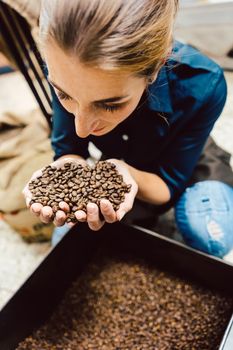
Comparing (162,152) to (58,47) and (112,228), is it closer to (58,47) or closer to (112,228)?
(112,228)

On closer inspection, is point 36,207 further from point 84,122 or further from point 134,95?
point 134,95

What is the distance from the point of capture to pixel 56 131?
1200mm

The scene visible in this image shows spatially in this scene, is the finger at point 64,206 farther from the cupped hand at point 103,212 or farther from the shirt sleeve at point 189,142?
the shirt sleeve at point 189,142

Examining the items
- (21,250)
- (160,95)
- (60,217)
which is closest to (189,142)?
(160,95)

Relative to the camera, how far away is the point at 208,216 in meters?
1.24

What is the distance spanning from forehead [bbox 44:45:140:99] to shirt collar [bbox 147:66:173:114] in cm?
24

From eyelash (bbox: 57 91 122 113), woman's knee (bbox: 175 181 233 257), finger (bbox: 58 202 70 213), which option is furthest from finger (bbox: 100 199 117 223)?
woman's knee (bbox: 175 181 233 257)

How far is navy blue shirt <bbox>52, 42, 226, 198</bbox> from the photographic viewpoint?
1.01m

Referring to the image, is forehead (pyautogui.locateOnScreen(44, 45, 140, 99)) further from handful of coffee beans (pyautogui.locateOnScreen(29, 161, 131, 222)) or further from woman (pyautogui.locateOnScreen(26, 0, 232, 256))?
handful of coffee beans (pyautogui.locateOnScreen(29, 161, 131, 222))

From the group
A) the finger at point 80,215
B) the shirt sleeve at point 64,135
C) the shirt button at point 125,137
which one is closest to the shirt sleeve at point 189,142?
the shirt button at point 125,137

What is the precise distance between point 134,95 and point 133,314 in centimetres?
79

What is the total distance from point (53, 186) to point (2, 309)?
1.26 feet

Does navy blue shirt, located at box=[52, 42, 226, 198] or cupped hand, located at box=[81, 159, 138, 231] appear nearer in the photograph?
cupped hand, located at box=[81, 159, 138, 231]

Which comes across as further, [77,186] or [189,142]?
[189,142]
